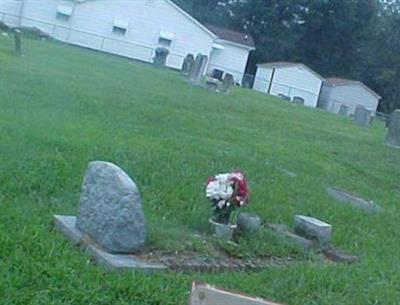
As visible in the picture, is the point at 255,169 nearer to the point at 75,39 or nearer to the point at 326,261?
the point at 326,261

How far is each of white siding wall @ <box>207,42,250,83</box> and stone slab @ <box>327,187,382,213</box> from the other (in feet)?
131

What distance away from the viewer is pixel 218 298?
2781mm

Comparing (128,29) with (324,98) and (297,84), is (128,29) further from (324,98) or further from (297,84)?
(324,98)

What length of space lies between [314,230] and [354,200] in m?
2.91

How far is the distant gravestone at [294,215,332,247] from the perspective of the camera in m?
6.53

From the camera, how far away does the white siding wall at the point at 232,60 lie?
49.9 m

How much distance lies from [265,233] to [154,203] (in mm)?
999

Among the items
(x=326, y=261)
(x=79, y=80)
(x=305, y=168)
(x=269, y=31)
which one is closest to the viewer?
(x=326, y=261)

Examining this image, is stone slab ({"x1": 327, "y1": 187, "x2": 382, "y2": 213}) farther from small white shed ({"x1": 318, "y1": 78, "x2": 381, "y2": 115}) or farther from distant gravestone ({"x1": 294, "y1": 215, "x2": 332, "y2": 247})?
small white shed ({"x1": 318, "y1": 78, "x2": 381, "y2": 115})

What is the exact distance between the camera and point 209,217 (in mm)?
6402

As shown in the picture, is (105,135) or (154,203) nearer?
(154,203)

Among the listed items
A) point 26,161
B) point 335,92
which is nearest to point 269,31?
point 335,92

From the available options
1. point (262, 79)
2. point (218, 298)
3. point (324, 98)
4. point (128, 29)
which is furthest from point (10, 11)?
point (218, 298)

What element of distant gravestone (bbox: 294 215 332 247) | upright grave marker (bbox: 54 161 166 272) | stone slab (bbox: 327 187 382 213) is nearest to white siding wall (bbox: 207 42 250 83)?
stone slab (bbox: 327 187 382 213)
